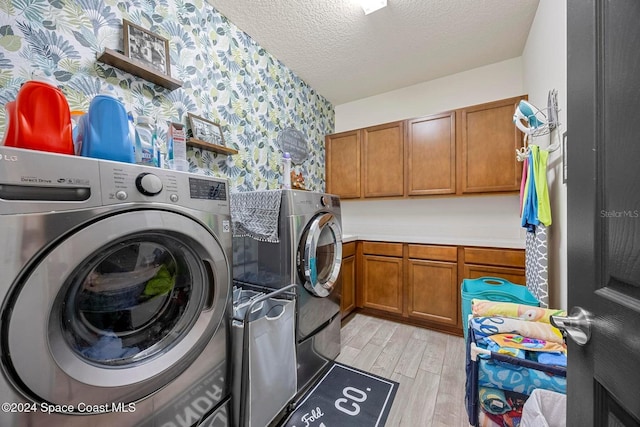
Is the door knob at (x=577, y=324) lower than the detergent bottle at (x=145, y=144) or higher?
lower

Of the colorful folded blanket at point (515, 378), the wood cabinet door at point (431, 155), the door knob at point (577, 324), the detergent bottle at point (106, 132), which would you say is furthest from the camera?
the wood cabinet door at point (431, 155)

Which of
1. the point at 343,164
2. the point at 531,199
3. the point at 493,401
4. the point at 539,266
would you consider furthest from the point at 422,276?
the point at 343,164

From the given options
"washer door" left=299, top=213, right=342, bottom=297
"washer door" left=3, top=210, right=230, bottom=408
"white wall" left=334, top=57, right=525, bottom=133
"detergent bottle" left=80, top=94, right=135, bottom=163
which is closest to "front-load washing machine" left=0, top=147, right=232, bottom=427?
"washer door" left=3, top=210, right=230, bottom=408

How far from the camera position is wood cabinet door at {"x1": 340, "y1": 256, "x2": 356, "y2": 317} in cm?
236

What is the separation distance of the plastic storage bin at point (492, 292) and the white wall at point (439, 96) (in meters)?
1.81

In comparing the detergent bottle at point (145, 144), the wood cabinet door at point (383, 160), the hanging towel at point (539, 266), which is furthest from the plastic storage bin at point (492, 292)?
the detergent bottle at point (145, 144)

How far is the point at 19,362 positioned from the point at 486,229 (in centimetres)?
306

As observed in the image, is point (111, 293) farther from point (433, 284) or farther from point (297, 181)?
point (433, 284)

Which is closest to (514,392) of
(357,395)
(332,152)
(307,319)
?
(357,395)

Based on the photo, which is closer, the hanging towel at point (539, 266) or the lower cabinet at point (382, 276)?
the hanging towel at point (539, 266)

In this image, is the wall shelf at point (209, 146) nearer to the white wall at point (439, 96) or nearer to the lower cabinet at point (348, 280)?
the lower cabinet at point (348, 280)

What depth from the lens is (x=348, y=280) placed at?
243 cm

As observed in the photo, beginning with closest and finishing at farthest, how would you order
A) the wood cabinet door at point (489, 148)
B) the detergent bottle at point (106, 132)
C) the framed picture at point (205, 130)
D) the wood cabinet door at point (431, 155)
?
the detergent bottle at point (106, 132), the framed picture at point (205, 130), the wood cabinet door at point (489, 148), the wood cabinet door at point (431, 155)

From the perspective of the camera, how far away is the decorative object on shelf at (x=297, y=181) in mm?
2451
